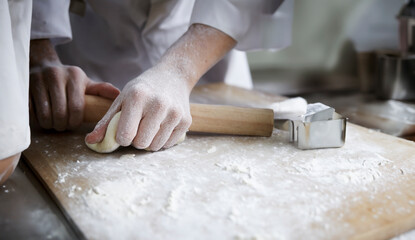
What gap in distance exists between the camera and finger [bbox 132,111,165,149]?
2.33 feet

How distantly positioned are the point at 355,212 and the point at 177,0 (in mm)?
791

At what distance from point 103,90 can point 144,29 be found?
0.37 m

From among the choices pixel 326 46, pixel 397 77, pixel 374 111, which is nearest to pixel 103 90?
pixel 374 111

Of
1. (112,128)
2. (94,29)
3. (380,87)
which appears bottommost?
(380,87)

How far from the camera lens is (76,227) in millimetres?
508

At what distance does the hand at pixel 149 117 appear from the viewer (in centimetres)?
70

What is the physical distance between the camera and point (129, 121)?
70 centimetres

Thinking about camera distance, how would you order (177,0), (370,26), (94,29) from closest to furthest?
1. (177,0)
2. (94,29)
3. (370,26)

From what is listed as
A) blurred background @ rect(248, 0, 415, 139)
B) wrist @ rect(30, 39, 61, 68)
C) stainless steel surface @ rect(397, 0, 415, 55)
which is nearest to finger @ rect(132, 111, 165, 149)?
wrist @ rect(30, 39, 61, 68)

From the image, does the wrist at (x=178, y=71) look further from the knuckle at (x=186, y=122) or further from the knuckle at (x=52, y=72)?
the knuckle at (x=52, y=72)

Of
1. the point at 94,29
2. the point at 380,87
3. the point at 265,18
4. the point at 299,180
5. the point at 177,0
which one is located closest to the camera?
the point at 299,180

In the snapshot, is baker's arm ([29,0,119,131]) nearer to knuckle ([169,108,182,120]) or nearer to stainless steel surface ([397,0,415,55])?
knuckle ([169,108,182,120])

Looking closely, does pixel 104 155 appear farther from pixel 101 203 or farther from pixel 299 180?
pixel 299 180

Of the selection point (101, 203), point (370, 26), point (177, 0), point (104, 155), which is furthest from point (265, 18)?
point (370, 26)
